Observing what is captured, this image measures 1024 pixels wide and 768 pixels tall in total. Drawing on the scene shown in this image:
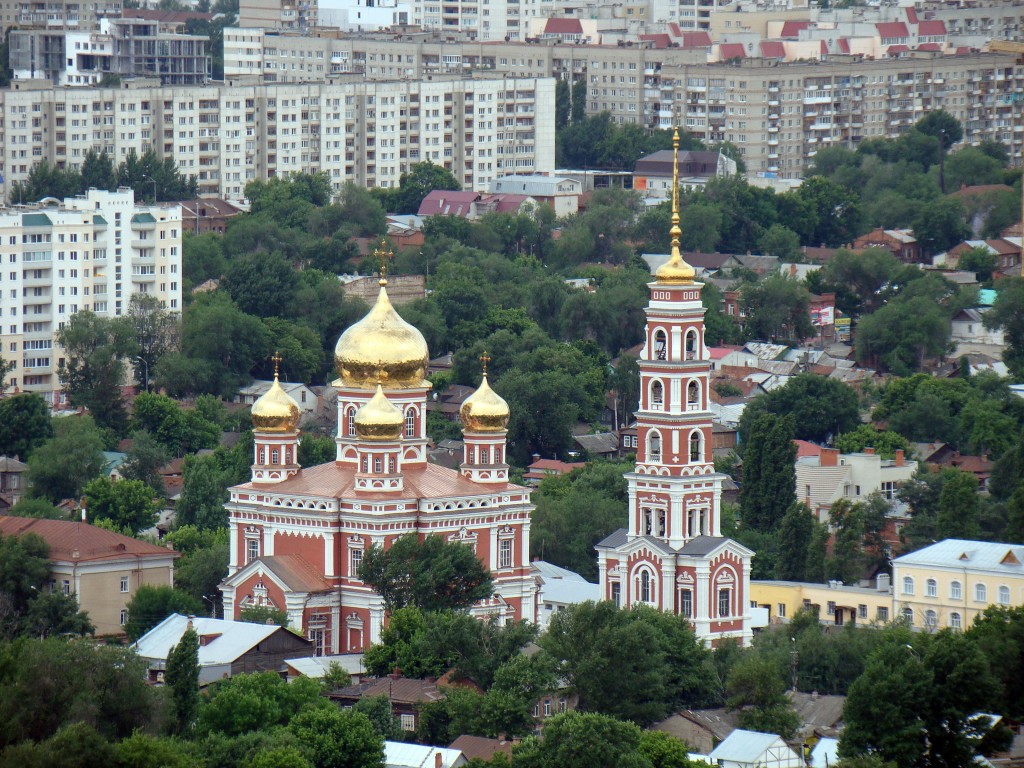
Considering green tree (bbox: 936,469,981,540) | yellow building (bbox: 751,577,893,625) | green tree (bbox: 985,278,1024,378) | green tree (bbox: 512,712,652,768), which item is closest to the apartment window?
yellow building (bbox: 751,577,893,625)

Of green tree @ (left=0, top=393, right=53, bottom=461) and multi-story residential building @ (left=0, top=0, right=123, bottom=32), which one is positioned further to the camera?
multi-story residential building @ (left=0, top=0, right=123, bottom=32)

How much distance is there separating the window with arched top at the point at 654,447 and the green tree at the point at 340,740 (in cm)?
1202

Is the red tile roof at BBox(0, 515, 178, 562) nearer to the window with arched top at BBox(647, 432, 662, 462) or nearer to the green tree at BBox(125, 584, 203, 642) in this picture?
the green tree at BBox(125, 584, 203, 642)

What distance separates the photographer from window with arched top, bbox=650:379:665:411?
60.3m

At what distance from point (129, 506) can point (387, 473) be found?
38.2 ft

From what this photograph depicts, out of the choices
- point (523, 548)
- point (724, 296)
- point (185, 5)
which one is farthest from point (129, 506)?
point (185, 5)

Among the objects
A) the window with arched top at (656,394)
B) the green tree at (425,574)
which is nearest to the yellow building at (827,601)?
the window with arched top at (656,394)

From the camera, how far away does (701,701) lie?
54.4 metres

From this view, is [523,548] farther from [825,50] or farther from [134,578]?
[825,50]

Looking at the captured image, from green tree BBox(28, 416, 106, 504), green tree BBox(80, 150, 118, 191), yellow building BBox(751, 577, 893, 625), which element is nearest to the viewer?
yellow building BBox(751, 577, 893, 625)

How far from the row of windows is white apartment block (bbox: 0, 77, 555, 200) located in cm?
4624

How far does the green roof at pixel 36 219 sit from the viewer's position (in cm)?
8519

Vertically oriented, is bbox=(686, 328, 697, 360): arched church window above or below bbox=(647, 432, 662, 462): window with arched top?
above

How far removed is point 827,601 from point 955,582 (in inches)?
99.5
